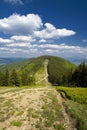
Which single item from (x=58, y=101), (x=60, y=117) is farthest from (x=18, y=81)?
(x=60, y=117)

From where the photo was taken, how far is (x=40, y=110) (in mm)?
25234

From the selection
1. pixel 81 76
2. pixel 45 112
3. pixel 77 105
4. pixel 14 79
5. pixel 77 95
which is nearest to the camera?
pixel 45 112

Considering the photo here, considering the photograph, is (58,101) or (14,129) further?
(58,101)

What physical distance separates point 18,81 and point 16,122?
78.5 metres

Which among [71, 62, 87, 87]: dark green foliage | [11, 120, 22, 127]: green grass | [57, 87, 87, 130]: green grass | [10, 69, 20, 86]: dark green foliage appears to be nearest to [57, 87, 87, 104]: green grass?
[57, 87, 87, 130]: green grass

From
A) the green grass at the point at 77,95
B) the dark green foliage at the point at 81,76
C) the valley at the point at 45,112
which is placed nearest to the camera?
the valley at the point at 45,112

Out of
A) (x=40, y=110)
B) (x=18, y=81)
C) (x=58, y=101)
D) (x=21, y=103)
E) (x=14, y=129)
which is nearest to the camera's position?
(x=14, y=129)

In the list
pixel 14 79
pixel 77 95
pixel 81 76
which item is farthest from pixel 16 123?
pixel 14 79

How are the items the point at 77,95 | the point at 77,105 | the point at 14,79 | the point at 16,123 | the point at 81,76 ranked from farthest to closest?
1. the point at 14,79
2. the point at 81,76
3. the point at 77,95
4. the point at 77,105
5. the point at 16,123

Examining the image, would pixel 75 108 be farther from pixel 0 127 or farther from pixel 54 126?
pixel 0 127

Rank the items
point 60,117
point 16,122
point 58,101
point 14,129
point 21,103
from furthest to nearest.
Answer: point 58,101 → point 21,103 → point 60,117 → point 16,122 → point 14,129

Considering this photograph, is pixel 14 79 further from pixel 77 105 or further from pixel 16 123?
pixel 16 123

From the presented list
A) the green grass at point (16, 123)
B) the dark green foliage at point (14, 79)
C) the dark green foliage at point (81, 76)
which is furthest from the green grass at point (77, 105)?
the dark green foliage at point (14, 79)

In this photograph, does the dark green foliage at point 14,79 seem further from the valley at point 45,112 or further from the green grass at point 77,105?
the valley at point 45,112
